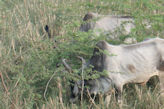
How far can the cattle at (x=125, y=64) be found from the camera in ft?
15.0

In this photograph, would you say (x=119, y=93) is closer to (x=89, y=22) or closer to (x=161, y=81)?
(x=161, y=81)

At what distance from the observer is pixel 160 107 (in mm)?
4344

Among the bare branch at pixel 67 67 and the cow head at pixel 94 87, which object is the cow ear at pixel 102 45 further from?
the bare branch at pixel 67 67

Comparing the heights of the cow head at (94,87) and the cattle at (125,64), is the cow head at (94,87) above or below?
below

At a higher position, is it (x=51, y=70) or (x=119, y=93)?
(x=51, y=70)

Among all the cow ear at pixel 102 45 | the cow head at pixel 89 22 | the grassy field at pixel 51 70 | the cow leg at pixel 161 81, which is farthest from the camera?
the cow head at pixel 89 22

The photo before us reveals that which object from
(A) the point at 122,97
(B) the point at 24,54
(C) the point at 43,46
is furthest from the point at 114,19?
(A) the point at 122,97

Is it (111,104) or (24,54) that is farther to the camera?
(24,54)

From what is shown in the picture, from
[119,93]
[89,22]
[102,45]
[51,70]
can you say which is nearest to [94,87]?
[119,93]

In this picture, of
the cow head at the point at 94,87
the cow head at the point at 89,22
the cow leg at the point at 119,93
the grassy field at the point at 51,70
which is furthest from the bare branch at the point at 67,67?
the cow head at the point at 89,22

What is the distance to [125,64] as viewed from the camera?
15.4 feet

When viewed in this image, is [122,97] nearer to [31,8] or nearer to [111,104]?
[111,104]

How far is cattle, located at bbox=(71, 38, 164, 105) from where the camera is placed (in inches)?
181

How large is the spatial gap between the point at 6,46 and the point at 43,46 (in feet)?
2.91
